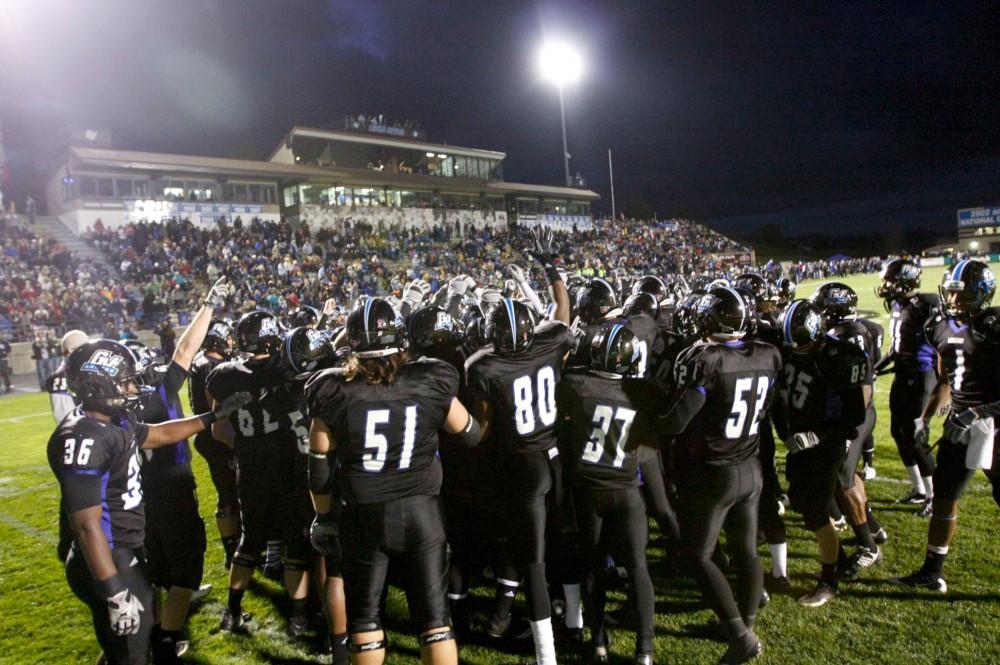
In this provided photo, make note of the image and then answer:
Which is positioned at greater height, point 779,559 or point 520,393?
point 520,393

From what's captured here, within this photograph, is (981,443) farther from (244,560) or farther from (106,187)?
(106,187)

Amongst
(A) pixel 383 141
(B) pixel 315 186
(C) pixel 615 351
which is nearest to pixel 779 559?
(C) pixel 615 351

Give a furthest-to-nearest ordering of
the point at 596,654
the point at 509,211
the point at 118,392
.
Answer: the point at 509,211 → the point at 596,654 → the point at 118,392

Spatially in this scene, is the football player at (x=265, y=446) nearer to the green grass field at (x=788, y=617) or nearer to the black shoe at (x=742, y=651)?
the green grass field at (x=788, y=617)

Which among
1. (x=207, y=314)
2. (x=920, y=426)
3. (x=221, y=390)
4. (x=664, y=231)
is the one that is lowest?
(x=920, y=426)

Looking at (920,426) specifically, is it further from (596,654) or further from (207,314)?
(207,314)

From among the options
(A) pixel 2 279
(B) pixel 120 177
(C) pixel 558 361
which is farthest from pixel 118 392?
(B) pixel 120 177

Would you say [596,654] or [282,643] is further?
[282,643]

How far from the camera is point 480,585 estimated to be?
4.80 m

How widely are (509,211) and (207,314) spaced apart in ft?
138

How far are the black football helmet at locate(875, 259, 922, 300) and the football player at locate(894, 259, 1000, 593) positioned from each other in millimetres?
1351

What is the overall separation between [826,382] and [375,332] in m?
3.07

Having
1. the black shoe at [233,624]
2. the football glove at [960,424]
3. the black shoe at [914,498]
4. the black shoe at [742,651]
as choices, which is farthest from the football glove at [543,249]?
the black shoe at [914,498]

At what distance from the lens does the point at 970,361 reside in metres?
4.02
